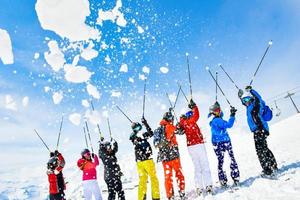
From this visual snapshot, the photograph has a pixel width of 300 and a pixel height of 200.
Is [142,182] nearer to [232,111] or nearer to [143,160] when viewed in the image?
[143,160]

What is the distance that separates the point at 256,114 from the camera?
9.48 meters

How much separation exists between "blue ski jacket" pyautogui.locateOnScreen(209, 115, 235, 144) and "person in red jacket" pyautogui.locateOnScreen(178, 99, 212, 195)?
443 millimetres

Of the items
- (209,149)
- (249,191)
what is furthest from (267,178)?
(209,149)

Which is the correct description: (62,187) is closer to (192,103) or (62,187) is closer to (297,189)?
(192,103)

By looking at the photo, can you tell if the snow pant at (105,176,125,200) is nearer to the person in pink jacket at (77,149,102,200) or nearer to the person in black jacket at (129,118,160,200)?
the person in pink jacket at (77,149,102,200)

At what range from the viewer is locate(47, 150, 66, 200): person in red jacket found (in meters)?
11.4

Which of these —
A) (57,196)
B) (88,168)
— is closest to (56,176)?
(57,196)

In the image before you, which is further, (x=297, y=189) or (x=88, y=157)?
(x=88, y=157)

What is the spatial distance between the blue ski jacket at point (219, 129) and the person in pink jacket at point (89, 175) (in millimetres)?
3833

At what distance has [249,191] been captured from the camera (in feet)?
25.6

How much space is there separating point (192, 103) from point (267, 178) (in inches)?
107

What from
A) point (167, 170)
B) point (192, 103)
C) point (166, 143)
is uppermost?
point (192, 103)

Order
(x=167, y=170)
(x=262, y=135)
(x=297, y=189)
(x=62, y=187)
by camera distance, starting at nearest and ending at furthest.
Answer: (x=297, y=189)
(x=262, y=135)
(x=167, y=170)
(x=62, y=187)

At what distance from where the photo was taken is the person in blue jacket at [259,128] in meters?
9.06
